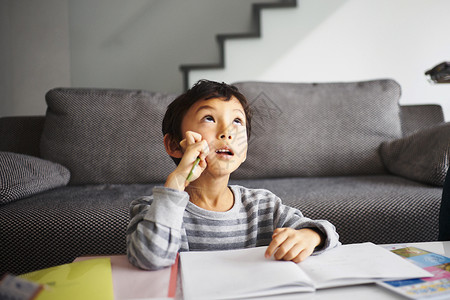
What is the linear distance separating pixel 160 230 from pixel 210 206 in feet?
0.73

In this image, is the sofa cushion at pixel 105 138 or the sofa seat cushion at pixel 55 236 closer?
the sofa seat cushion at pixel 55 236

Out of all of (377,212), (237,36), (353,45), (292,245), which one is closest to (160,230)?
(292,245)

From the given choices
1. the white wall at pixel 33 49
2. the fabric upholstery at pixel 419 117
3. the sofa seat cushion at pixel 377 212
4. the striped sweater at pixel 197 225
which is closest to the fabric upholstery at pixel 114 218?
the sofa seat cushion at pixel 377 212

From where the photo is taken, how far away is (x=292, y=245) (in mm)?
614

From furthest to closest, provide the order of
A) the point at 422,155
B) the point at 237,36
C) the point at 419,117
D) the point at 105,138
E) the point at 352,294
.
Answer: the point at 237,36 < the point at 419,117 < the point at 105,138 < the point at 422,155 < the point at 352,294

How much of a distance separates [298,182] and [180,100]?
83 centimetres

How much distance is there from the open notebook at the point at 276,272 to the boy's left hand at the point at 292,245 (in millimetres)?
13

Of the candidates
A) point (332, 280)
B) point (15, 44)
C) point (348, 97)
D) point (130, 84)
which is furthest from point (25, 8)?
point (332, 280)

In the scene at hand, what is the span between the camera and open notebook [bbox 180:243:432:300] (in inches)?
19.1

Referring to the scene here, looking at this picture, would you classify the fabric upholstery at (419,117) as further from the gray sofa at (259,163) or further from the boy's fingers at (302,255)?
the boy's fingers at (302,255)

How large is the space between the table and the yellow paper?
0.02 m

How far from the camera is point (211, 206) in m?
0.84

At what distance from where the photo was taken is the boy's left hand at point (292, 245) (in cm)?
60

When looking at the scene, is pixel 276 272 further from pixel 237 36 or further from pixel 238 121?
pixel 237 36
